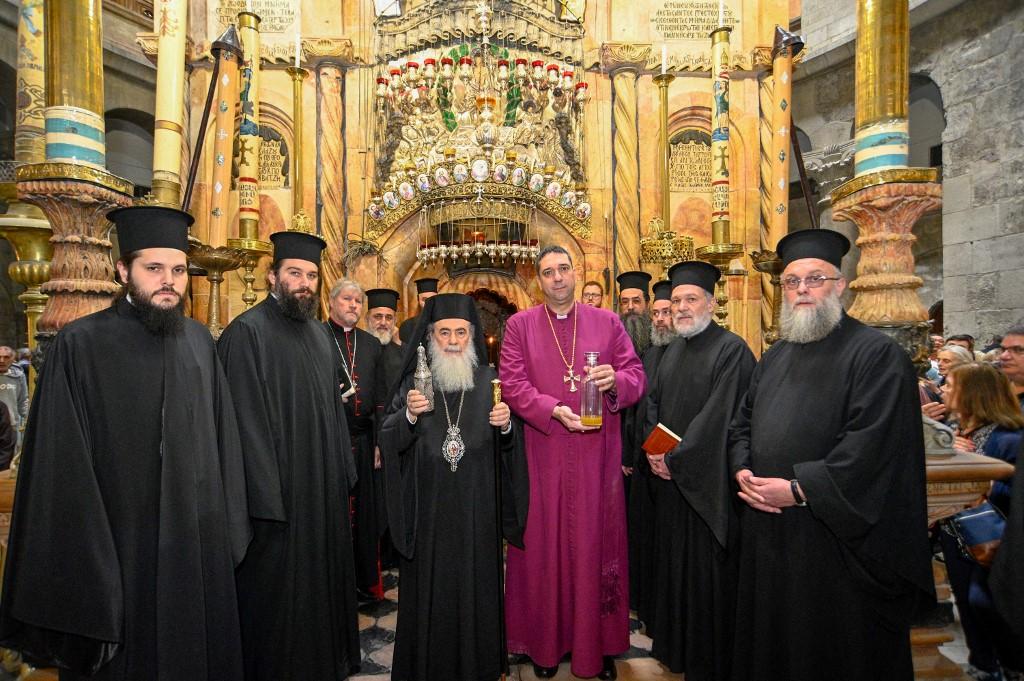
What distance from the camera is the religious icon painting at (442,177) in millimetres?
8227

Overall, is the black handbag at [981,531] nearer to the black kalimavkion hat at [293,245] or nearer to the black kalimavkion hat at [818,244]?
the black kalimavkion hat at [818,244]

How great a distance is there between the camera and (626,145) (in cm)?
905

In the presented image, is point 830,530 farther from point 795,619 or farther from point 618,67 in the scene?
point 618,67

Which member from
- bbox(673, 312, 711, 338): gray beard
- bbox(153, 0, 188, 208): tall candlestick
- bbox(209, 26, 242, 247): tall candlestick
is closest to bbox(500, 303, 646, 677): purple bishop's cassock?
bbox(673, 312, 711, 338): gray beard

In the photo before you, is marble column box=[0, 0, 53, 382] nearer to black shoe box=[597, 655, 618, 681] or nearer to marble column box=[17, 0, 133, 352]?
marble column box=[17, 0, 133, 352]

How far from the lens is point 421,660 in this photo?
2.97 meters

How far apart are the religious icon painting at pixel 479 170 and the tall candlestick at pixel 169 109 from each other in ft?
14.0

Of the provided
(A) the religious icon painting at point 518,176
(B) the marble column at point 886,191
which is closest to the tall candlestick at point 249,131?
(A) the religious icon painting at point 518,176

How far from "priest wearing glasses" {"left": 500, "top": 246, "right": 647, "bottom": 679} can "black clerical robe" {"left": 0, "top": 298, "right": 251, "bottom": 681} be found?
155 centimetres

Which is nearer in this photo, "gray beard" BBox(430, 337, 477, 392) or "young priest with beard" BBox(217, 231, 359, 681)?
"young priest with beard" BBox(217, 231, 359, 681)

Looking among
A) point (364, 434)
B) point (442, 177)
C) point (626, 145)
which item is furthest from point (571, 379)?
point (626, 145)

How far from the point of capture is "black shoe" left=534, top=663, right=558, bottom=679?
327 centimetres

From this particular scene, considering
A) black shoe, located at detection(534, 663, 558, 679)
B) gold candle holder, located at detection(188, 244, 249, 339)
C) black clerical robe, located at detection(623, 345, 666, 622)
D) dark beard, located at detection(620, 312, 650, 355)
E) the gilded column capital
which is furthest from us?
the gilded column capital

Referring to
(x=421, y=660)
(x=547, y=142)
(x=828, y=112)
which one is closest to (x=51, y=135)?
(x=421, y=660)
